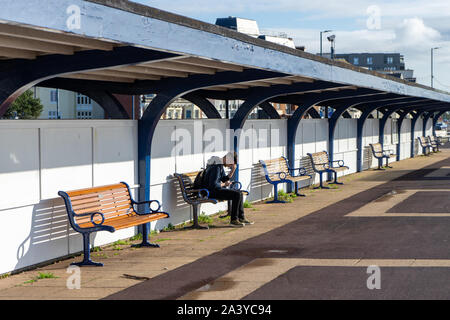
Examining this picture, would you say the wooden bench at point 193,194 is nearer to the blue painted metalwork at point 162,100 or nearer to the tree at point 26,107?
the blue painted metalwork at point 162,100

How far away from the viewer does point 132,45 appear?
21.7 ft

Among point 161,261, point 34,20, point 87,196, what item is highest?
point 34,20

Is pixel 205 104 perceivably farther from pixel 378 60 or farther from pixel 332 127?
pixel 378 60

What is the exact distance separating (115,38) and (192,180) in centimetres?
539

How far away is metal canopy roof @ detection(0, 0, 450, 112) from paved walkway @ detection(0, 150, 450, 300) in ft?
7.54

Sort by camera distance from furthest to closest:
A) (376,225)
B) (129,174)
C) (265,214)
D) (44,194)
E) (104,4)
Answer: (265,214), (376,225), (129,174), (44,194), (104,4)

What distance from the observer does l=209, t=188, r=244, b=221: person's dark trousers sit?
434 inches

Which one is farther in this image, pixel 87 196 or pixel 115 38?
pixel 87 196

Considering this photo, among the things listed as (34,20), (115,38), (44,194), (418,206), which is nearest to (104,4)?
(115,38)

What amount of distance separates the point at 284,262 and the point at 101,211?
2463 millimetres

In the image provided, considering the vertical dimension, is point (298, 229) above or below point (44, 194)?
below

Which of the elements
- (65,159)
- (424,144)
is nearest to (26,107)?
(424,144)

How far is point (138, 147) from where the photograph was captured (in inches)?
404

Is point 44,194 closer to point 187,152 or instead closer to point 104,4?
point 104,4
